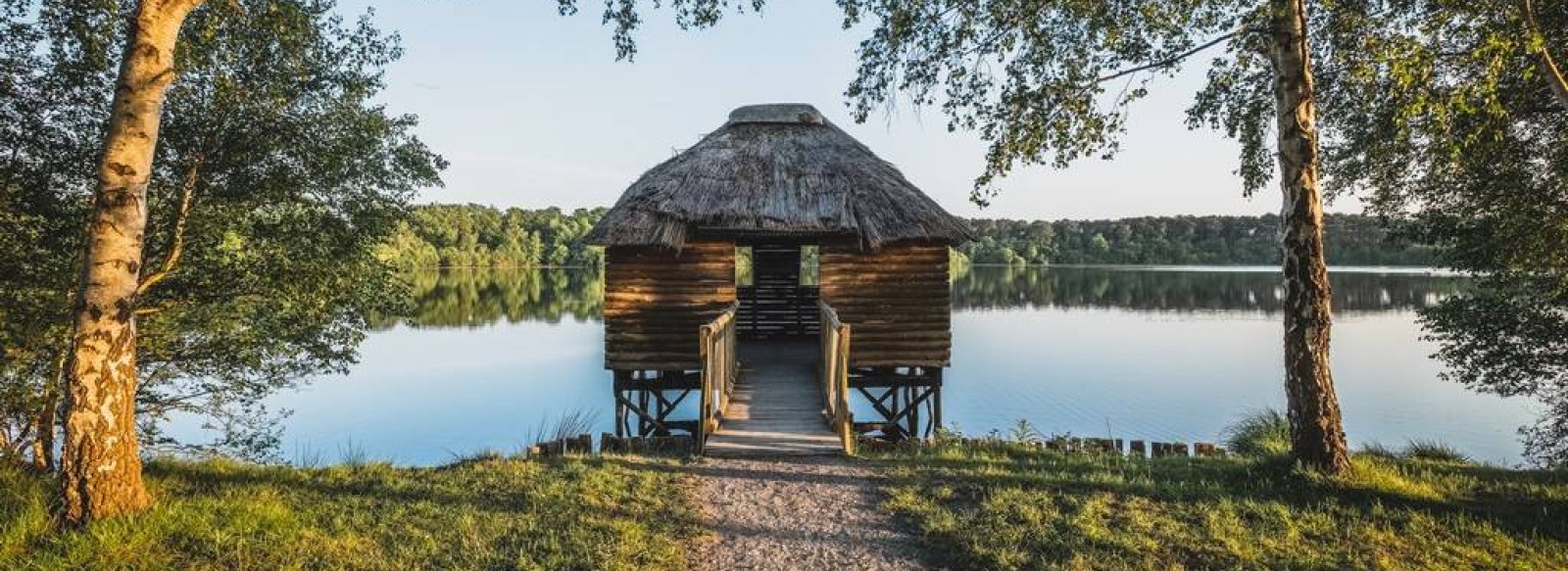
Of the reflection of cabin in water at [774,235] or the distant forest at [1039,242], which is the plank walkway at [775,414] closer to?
the reflection of cabin in water at [774,235]

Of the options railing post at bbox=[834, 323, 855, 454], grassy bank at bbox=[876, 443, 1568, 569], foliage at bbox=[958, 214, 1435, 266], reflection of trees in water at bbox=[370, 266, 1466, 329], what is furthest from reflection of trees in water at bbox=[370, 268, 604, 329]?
foliage at bbox=[958, 214, 1435, 266]

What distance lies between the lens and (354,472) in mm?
6867

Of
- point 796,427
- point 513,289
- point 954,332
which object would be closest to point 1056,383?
point 954,332

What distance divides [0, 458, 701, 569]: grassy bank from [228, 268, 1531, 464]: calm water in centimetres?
411

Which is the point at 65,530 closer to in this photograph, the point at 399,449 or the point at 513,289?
the point at 399,449

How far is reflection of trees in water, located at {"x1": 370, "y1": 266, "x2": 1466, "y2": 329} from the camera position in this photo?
4784 centimetres

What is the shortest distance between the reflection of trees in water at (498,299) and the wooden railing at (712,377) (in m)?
21.0

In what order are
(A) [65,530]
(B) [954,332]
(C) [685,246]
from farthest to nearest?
(B) [954,332], (C) [685,246], (A) [65,530]

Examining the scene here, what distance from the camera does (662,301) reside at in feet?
40.1

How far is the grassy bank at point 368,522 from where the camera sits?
4.47 m

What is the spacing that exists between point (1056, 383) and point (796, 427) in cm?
1958

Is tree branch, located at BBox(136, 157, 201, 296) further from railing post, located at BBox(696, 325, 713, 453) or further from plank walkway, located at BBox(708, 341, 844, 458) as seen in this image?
plank walkway, located at BBox(708, 341, 844, 458)

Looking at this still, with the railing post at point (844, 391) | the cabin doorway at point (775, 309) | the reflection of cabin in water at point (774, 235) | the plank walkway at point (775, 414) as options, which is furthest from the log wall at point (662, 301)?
the cabin doorway at point (775, 309)

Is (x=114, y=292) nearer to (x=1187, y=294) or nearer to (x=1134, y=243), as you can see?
(x=1187, y=294)
